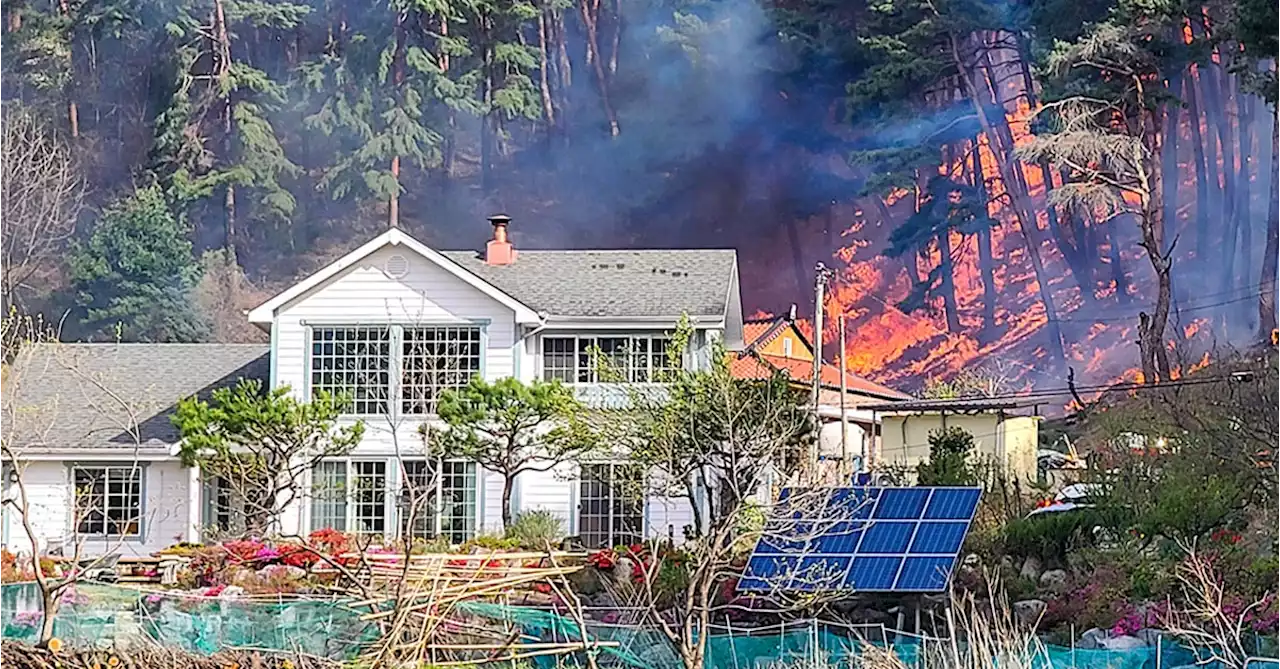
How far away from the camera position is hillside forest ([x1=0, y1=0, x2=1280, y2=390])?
5238 centimetres

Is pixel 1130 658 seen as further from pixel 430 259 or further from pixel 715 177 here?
pixel 715 177

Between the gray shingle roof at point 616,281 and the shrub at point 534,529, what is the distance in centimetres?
361

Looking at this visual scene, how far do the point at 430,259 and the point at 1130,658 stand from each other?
1696 centimetres

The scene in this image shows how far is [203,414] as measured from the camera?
90.6 feet

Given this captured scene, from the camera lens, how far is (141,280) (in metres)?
53.9

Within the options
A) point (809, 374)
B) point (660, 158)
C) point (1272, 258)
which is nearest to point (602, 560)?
point (809, 374)

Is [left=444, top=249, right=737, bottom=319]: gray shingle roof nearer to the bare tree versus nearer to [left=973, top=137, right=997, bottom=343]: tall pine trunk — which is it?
[left=973, top=137, right=997, bottom=343]: tall pine trunk

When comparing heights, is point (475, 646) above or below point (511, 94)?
below

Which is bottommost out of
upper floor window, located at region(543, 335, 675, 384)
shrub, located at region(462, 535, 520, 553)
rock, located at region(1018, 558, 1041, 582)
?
rock, located at region(1018, 558, 1041, 582)

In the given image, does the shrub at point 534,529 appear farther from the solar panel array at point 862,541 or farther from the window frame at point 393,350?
the solar panel array at point 862,541

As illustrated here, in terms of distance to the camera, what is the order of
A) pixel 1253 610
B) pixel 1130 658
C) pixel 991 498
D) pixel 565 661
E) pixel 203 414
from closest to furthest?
pixel 1130 658 < pixel 565 661 < pixel 1253 610 < pixel 991 498 < pixel 203 414

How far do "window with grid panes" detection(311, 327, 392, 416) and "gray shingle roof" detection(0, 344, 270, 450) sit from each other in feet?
7.78

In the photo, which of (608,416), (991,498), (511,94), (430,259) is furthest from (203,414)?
(511,94)

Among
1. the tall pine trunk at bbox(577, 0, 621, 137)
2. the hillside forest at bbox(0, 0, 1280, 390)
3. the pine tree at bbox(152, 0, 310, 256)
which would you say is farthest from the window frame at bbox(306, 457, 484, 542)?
the tall pine trunk at bbox(577, 0, 621, 137)
